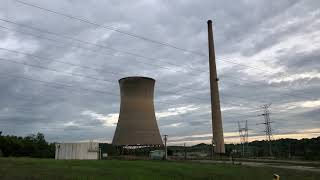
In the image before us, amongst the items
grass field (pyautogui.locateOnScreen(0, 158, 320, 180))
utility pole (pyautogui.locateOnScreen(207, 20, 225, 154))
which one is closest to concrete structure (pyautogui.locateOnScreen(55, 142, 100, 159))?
utility pole (pyautogui.locateOnScreen(207, 20, 225, 154))

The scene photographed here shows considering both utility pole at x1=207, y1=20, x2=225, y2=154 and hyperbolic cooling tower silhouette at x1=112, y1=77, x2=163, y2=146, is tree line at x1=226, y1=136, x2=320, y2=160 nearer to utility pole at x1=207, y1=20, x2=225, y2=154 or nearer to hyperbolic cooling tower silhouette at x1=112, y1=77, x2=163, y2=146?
utility pole at x1=207, y1=20, x2=225, y2=154

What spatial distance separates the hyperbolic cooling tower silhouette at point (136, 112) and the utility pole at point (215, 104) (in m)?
14.4

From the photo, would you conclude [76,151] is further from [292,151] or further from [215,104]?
[292,151]

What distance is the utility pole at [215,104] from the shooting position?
51875 millimetres

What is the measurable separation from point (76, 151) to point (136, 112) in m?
12.8

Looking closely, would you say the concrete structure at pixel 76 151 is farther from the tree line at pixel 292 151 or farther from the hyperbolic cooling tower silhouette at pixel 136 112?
the tree line at pixel 292 151

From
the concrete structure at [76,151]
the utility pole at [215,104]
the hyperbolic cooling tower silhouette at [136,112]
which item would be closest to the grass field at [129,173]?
the hyperbolic cooling tower silhouette at [136,112]

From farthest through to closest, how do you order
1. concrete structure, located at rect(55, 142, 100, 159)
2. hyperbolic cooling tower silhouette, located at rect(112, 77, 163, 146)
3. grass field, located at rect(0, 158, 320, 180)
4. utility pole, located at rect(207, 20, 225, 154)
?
utility pole, located at rect(207, 20, 225, 154) < concrete structure, located at rect(55, 142, 100, 159) < hyperbolic cooling tower silhouette, located at rect(112, 77, 163, 146) < grass field, located at rect(0, 158, 320, 180)

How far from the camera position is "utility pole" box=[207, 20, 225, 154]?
5188cm

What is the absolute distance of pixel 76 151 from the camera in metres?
46.6

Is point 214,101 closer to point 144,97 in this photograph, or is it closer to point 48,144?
point 144,97

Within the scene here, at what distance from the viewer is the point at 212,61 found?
174 feet

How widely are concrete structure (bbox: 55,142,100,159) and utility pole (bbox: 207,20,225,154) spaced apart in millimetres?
16360

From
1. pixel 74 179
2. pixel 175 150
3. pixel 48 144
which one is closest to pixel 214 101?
pixel 175 150
